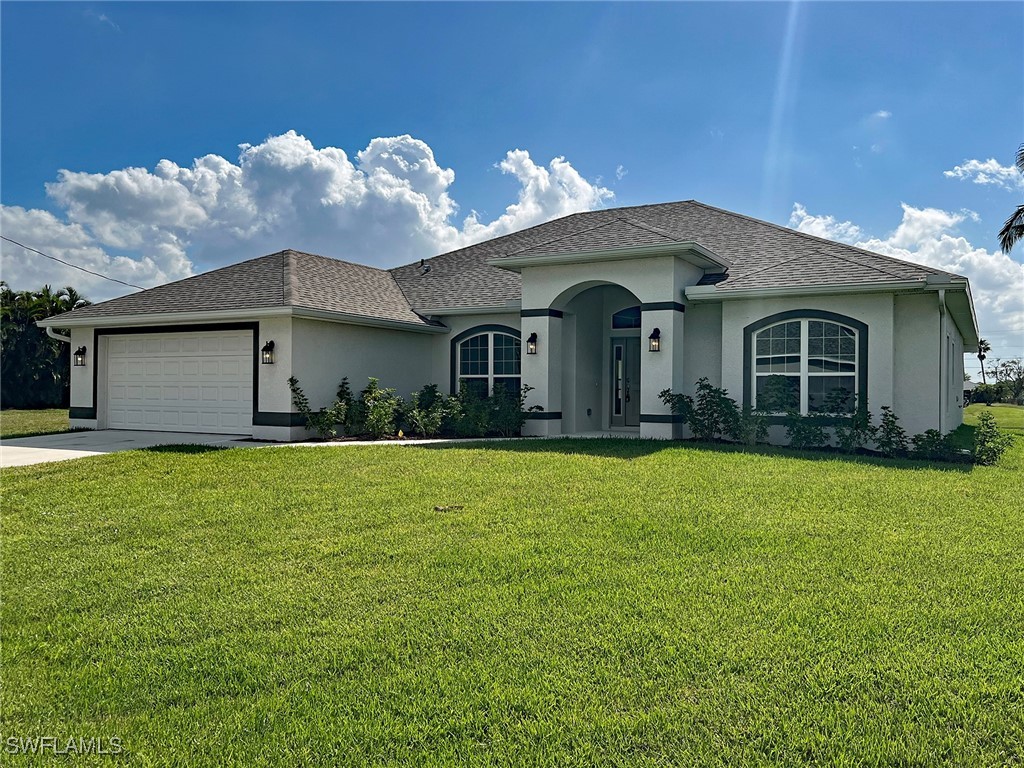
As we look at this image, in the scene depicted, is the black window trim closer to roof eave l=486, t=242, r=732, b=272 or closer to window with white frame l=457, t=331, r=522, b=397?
window with white frame l=457, t=331, r=522, b=397

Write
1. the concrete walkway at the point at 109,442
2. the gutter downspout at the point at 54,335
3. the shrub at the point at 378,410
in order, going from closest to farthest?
the concrete walkway at the point at 109,442 < the shrub at the point at 378,410 < the gutter downspout at the point at 54,335

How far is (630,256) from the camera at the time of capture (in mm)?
13727

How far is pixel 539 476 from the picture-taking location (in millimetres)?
8945

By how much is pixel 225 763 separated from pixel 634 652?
6.91ft

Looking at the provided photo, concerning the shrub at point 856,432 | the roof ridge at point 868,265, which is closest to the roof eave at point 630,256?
the roof ridge at point 868,265

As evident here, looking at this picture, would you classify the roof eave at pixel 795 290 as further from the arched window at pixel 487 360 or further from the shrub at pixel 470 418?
the shrub at pixel 470 418

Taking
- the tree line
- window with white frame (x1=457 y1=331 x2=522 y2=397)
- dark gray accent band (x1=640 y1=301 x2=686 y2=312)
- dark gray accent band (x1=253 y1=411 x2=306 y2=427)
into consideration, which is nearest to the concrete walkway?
dark gray accent band (x1=253 y1=411 x2=306 y2=427)

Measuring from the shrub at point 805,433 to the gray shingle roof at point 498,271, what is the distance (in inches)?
96.1

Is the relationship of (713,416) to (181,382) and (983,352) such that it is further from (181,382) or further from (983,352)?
(983,352)

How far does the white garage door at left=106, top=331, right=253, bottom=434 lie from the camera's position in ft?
48.8

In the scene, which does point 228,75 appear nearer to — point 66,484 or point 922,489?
point 66,484

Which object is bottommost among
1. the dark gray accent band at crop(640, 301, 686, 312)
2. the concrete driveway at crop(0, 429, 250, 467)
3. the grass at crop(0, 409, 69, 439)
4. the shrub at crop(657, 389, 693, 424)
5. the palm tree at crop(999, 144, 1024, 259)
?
the concrete driveway at crop(0, 429, 250, 467)

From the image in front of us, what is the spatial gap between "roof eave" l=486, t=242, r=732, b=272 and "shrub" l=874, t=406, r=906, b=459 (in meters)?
4.37

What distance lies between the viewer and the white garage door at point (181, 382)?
48.8ft
